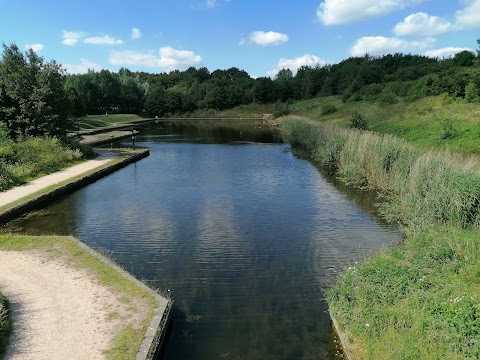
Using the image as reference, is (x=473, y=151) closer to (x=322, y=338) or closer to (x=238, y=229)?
(x=238, y=229)

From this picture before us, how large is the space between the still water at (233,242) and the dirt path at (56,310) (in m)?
1.49

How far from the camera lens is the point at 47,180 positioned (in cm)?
2242

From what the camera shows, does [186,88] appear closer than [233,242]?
No

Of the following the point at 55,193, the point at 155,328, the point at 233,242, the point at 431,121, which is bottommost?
the point at 233,242

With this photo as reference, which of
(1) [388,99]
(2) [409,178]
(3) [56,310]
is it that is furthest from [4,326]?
(1) [388,99]

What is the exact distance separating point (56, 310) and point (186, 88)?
118948 millimetres

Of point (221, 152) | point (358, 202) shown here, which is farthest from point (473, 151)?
point (221, 152)

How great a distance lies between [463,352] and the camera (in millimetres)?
6094

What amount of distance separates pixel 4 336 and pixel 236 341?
4380 millimetres

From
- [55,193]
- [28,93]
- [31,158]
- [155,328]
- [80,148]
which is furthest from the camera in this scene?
[80,148]

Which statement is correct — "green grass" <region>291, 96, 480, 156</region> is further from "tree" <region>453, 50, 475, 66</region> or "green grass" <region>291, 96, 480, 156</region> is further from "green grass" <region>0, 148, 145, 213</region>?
"green grass" <region>0, 148, 145, 213</region>

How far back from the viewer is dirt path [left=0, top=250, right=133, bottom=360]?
7.45 m

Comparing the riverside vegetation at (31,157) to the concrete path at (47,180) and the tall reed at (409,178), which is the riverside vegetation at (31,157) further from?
the tall reed at (409,178)

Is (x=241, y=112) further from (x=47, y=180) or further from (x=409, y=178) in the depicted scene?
(x=409, y=178)
